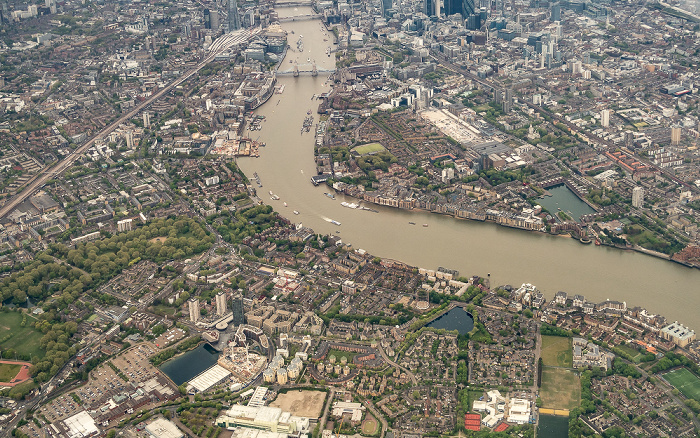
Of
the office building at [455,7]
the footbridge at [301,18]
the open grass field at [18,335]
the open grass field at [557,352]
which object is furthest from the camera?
the footbridge at [301,18]

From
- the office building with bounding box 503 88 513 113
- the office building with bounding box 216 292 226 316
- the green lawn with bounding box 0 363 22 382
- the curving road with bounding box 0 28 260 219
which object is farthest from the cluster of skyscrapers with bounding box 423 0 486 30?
the green lawn with bounding box 0 363 22 382

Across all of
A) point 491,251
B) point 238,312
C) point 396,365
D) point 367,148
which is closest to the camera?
point 396,365

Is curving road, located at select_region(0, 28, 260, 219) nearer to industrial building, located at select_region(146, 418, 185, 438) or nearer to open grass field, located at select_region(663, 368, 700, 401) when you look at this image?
industrial building, located at select_region(146, 418, 185, 438)

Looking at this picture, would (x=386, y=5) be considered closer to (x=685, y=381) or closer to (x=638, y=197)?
(x=638, y=197)

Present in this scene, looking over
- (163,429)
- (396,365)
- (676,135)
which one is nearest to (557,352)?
(396,365)

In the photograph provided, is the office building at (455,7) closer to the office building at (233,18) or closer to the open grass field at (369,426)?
the office building at (233,18)

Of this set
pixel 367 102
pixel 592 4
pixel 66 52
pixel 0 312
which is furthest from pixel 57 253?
pixel 592 4

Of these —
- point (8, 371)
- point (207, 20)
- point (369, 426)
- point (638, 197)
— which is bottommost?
point (369, 426)

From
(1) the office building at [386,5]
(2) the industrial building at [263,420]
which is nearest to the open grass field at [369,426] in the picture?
(2) the industrial building at [263,420]
